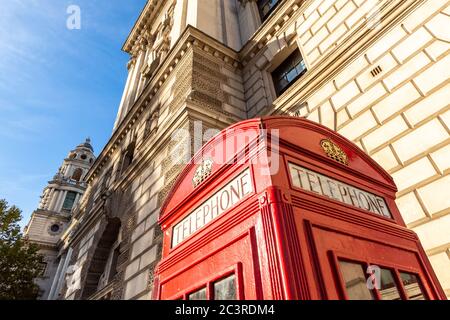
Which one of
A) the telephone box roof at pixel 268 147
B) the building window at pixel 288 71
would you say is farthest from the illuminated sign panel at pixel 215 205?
the building window at pixel 288 71

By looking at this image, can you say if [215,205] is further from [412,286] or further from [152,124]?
[152,124]

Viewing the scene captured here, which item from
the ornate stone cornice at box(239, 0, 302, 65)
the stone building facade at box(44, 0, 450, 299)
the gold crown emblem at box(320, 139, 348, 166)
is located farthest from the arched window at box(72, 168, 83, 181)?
the gold crown emblem at box(320, 139, 348, 166)

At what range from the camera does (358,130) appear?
5.24 m

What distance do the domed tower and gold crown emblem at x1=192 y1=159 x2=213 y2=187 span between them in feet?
133

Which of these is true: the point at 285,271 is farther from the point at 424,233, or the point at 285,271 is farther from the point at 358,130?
the point at 358,130

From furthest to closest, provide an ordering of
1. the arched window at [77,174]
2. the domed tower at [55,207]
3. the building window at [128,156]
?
1. the arched window at [77,174]
2. the domed tower at [55,207]
3. the building window at [128,156]

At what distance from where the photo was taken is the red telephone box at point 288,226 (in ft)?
4.71

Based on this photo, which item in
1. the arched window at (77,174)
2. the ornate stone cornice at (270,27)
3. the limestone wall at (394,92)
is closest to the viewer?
the limestone wall at (394,92)

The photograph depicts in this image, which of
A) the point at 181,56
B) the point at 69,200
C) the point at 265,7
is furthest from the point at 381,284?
the point at 69,200

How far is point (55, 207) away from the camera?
45531mm

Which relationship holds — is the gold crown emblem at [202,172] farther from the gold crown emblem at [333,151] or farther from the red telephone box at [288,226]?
the gold crown emblem at [333,151]

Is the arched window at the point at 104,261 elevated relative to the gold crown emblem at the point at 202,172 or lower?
elevated

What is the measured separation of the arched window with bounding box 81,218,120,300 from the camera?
9133mm

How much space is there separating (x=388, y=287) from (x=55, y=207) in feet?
173
